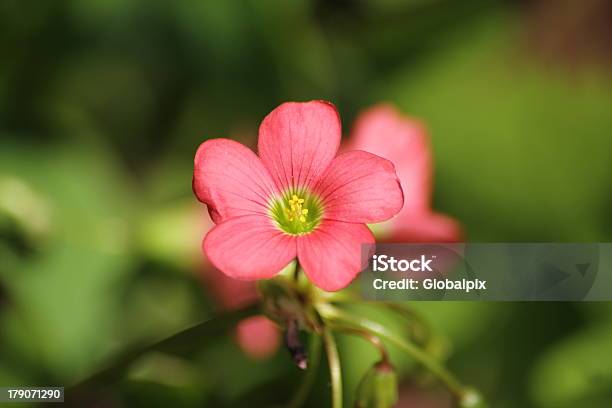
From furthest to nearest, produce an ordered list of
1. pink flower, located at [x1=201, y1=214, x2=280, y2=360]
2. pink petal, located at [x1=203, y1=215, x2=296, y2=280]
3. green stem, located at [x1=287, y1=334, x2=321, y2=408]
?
pink flower, located at [x1=201, y1=214, x2=280, y2=360]
green stem, located at [x1=287, y1=334, x2=321, y2=408]
pink petal, located at [x1=203, y1=215, x2=296, y2=280]

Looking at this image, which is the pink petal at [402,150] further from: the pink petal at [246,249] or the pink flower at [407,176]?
the pink petal at [246,249]

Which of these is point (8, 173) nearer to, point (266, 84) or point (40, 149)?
point (40, 149)

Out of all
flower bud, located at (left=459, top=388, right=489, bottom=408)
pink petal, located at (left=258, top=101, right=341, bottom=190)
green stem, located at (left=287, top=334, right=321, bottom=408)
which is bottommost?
flower bud, located at (left=459, top=388, right=489, bottom=408)

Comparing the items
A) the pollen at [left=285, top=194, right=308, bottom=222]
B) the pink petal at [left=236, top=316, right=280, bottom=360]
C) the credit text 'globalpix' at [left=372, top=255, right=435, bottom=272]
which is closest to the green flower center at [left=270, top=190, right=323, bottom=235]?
the pollen at [left=285, top=194, right=308, bottom=222]

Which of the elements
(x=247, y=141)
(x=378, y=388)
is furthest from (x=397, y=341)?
(x=247, y=141)

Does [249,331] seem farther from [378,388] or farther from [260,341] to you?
[378,388]

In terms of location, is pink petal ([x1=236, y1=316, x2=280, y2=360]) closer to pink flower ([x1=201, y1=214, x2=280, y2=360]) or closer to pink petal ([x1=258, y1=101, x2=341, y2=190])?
pink flower ([x1=201, y1=214, x2=280, y2=360])

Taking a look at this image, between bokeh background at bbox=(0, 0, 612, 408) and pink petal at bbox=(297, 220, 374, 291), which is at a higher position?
bokeh background at bbox=(0, 0, 612, 408)
